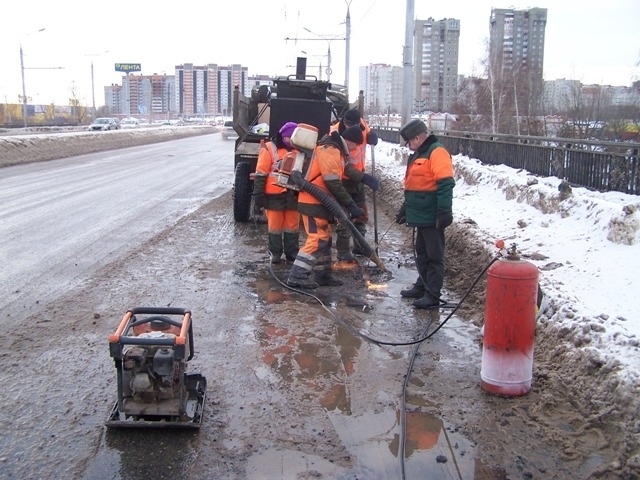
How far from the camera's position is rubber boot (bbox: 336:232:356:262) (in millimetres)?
8922

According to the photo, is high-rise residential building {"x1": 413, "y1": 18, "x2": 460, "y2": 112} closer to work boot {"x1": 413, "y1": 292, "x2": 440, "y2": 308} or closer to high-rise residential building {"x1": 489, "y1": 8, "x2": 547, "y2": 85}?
high-rise residential building {"x1": 489, "y1": 8, "x2": 547, "y2": 85}

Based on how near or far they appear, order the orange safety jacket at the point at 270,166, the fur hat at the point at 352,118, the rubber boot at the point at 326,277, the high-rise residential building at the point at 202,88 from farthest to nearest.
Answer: the high-rise residential building at the point at 202,88
the fur hat at the point at 352,118
the orange safety jacket at the point at 270,166
the rubber boot at the point at 326,277

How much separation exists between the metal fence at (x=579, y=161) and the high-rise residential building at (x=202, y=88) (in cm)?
9636

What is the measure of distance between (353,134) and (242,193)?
3.84 m

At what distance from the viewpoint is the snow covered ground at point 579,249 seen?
4672 mm

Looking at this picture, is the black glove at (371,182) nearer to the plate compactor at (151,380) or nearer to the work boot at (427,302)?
the work boot at (427,302)

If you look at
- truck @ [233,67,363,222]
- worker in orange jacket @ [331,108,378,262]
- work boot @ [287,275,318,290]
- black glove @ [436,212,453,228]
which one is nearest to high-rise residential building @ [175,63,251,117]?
truck @ [233,67,363,222]

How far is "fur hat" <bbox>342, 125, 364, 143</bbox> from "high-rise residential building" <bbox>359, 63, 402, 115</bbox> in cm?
8064

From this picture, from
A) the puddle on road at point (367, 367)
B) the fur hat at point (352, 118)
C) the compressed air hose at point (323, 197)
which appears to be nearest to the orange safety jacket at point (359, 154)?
the fur hat at point (352, 118)

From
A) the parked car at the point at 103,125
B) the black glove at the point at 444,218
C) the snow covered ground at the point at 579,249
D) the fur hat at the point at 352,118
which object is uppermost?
the fur hat at the point at 352,118

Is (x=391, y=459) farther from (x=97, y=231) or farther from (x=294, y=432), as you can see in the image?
(x=97, y=231)

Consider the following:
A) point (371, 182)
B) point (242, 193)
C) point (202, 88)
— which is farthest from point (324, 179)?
point (202, 88)

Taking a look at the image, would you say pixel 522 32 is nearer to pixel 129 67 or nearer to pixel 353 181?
pixel 129 67

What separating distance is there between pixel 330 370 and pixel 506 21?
199 ft
